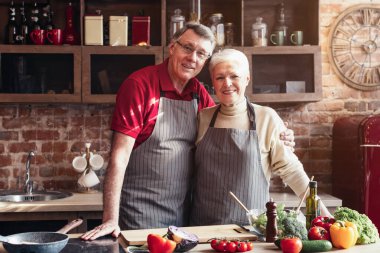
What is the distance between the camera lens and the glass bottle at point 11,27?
4.29 m

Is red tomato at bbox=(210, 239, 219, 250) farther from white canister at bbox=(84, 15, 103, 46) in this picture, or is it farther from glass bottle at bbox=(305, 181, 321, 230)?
white canister at bbox=(84, 15, 103, 46)

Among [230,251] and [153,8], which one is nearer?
[230,251]

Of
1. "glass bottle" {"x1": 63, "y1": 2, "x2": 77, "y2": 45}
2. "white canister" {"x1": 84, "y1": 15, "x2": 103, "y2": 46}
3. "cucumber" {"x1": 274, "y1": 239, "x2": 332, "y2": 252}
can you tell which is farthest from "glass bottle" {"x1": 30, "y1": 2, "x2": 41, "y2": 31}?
"cucumber" {"x1": 274, "y1": 239, "x2": 332, "y2": 252}

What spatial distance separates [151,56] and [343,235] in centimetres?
242

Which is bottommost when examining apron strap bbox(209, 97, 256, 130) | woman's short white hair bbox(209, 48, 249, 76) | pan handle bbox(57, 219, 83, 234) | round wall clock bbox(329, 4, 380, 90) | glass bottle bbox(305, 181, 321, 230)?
pan handle bbox(57, 219, 83, 234)

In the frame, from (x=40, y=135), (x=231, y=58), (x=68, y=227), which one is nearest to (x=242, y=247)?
(x=68, y=227)

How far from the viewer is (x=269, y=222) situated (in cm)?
227

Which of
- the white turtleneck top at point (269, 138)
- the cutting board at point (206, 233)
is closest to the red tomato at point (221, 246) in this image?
the cutting board at point (206, 233)

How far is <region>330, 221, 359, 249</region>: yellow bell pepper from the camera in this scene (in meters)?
2.16

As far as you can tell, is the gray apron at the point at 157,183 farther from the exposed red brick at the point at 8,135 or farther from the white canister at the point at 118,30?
the exposed red brick at the point at 8,135

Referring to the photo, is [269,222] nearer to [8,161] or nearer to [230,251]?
[230,251]

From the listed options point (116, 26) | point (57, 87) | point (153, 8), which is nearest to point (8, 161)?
point (57, 87)

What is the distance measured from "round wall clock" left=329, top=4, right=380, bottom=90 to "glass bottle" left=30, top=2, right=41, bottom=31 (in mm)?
2265

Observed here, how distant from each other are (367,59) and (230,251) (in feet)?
9.87
